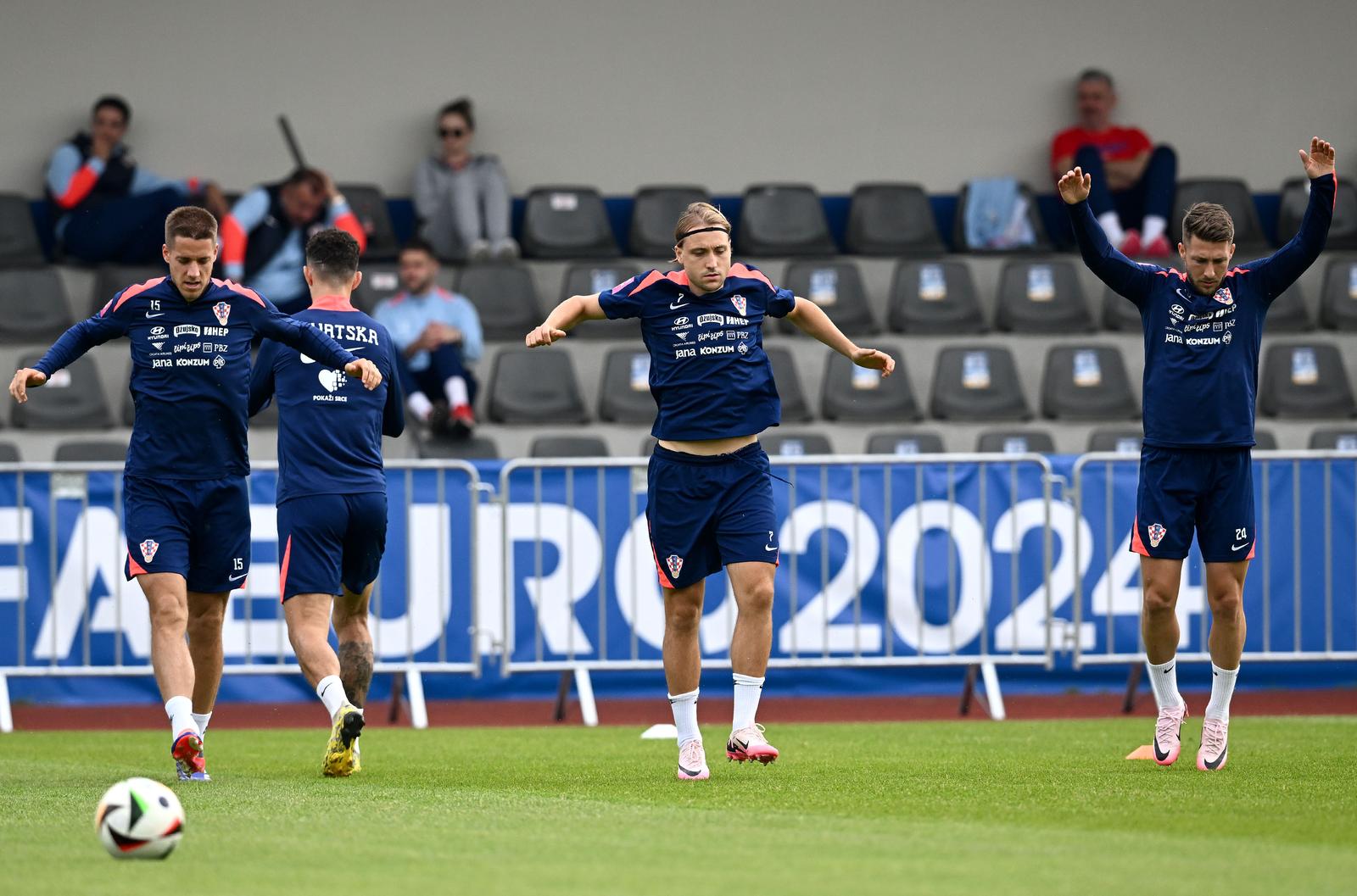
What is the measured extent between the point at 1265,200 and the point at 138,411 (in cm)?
1211

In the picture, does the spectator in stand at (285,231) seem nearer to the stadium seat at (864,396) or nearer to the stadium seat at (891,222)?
the stadium seat at (864,396)

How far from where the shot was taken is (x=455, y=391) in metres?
13.8

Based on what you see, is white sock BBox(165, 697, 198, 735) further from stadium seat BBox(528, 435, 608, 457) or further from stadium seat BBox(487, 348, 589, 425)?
stadium seat BBox(487, 348, 589, 425)

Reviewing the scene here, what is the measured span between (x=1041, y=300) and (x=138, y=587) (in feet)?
25.9

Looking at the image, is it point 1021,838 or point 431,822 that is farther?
point 431,822

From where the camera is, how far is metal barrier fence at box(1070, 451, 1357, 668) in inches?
449

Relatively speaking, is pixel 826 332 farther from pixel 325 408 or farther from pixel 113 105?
pixel 113 105

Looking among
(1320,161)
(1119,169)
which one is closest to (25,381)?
(1320,161)

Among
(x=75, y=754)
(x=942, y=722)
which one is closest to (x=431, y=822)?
(x=75, y=754)

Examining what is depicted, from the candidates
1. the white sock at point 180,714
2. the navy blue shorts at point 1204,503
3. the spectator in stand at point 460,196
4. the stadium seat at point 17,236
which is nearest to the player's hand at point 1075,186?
the navy blue shorts at point 1204,503

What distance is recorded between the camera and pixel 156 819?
5.11 m

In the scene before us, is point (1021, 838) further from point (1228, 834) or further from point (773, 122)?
point (773, 122)

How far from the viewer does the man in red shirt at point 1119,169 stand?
15633 millimetres

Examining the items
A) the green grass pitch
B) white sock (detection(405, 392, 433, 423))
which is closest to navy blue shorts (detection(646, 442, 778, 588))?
the green grass pitch
